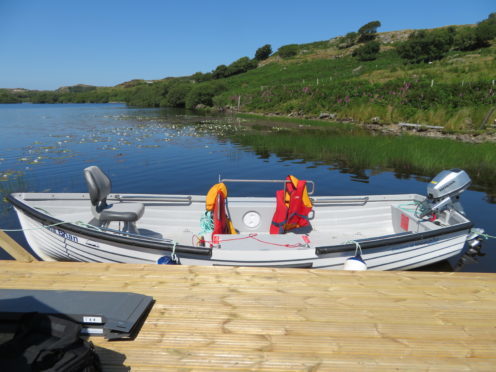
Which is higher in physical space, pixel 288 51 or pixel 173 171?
pixel 288 51

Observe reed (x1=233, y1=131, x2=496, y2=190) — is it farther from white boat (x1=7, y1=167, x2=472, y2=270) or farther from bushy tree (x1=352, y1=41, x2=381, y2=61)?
bushy tree (x1=352, y1=41, x2=381, y2=61)

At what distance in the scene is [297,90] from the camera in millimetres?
43562

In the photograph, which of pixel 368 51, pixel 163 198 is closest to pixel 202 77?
pixel 368 51

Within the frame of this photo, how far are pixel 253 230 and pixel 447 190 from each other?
4193 mm

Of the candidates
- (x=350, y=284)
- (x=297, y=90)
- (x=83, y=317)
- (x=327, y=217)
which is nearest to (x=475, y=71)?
(x=297, y=90)

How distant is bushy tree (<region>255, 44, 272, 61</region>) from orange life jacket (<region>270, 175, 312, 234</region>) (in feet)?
365

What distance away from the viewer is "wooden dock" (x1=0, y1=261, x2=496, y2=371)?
2.51 metres

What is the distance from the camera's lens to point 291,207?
6734 mm

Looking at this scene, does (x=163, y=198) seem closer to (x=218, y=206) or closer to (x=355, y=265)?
(x=218, y=206)

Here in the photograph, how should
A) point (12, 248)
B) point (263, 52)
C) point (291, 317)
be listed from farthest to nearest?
point (263, 52) < point (12, 248) < point (291, 317)

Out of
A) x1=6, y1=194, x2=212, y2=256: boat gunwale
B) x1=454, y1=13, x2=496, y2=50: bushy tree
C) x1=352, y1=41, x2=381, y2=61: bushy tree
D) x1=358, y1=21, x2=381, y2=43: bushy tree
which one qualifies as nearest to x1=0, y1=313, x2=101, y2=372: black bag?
x1=6, y1=194, x2=212, y2=256: boat gunwale

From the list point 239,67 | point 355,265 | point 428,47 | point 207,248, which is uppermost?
point 239,67

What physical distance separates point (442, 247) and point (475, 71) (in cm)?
3403

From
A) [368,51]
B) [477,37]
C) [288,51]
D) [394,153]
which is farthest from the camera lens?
[288,51]
